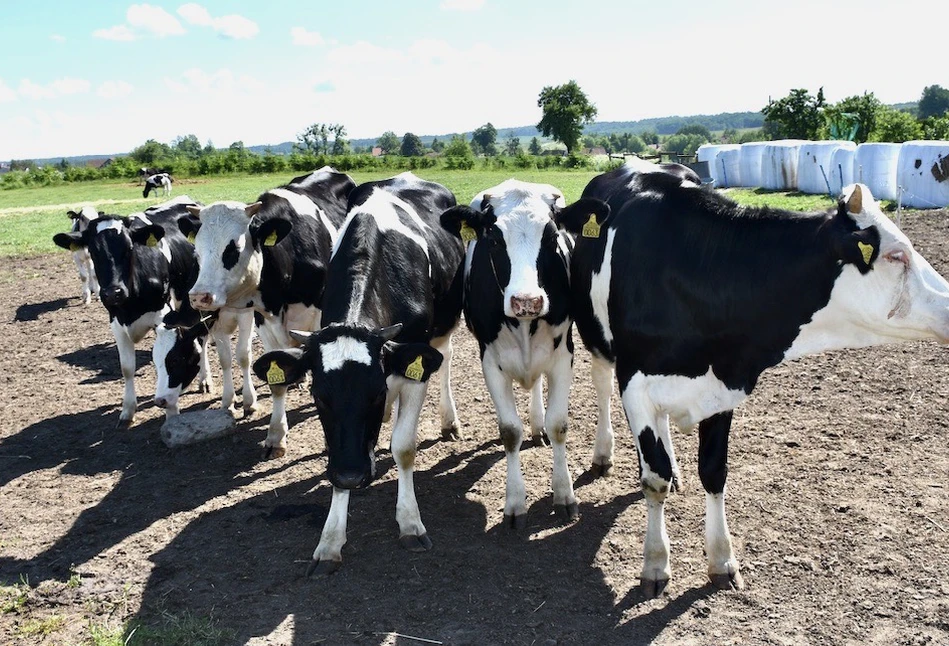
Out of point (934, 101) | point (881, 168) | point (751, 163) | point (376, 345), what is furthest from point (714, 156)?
point (934, 101)

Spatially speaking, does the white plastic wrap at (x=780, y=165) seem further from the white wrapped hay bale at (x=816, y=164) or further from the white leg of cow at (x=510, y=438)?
the white leg of cow at (x=510, y=438)

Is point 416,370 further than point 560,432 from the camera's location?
No

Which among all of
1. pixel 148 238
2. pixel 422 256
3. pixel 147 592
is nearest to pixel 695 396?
pixel 422 256

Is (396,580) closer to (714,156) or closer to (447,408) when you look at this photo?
(447,408)

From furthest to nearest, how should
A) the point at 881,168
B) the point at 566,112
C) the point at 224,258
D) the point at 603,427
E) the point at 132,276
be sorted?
the point at 566,112 < the point at 881,168 < the point at 132,276 < the point at 224,258 < the point at 603,427

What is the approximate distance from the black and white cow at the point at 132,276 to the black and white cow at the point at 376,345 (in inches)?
117

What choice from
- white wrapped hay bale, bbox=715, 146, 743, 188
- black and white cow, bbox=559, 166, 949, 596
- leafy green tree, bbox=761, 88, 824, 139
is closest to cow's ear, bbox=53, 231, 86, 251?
black and white cow, bbox=559, 166, 949, 596

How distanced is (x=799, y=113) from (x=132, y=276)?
46185 mm

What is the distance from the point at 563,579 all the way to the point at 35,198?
1843 inches

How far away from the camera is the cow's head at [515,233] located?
5.46m

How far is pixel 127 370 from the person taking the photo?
8.42 m

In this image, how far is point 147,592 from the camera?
5.14 meters

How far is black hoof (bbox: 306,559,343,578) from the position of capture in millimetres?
5254

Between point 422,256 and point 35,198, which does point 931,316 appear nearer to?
point 422,256
